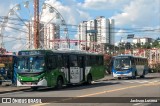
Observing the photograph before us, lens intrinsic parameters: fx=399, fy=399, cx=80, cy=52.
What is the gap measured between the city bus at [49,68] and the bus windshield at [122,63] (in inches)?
582

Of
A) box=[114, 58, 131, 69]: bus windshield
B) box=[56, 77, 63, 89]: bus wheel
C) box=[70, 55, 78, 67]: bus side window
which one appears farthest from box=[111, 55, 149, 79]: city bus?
box=[56, 77, 63, 89]: bus wheel

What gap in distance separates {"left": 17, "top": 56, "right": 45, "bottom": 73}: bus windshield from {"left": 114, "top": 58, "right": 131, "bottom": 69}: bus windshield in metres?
20.5

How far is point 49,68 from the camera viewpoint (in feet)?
86.0

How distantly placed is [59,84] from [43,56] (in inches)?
101

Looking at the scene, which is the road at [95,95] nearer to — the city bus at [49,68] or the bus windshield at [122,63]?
the city bus at [49,68]

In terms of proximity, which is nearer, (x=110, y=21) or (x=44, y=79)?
(x=44, y=79)

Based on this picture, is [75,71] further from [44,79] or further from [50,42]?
[50,42]

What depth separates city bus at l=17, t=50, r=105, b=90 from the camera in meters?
25.7

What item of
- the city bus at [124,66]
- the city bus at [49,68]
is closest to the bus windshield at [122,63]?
the city bus at [124,66]

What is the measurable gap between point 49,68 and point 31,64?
1.22 metres

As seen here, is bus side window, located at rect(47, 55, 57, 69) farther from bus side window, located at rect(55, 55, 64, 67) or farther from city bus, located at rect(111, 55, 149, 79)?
city bus, located at rect(111, 55, 149, 79)

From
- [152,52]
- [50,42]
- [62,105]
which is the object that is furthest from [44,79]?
[152,52]

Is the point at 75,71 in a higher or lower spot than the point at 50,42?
lower

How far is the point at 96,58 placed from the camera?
34719 millimetres
